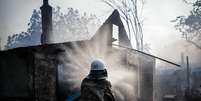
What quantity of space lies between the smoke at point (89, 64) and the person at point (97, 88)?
621 cm

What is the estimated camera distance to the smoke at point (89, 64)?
1261 centimetres

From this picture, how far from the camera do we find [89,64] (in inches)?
539

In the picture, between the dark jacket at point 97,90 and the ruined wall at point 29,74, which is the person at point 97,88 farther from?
the ruined wall at point 29,74

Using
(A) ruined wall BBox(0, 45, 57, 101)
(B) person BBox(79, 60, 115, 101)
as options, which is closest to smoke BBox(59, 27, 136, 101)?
(A) ruined wall BBox(0, 45, 57, 101)

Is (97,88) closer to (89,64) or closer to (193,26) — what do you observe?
(89,64)

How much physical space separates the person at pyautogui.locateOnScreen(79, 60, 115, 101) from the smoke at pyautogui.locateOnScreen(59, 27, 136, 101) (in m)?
6.21

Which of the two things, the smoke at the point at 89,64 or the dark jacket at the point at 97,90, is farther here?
the smoke at the point at 89,64

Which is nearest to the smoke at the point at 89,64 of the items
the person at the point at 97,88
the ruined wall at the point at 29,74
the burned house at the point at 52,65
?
the burned house at the point at 52,65

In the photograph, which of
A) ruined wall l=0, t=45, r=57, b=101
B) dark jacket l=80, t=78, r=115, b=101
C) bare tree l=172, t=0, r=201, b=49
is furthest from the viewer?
bare tree l=172, t=0, r=201, b=49

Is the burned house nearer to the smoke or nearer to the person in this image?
the smoke

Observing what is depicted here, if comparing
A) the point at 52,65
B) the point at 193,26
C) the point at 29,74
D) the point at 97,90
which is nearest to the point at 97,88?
the point at 97,90

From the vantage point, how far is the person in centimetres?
584

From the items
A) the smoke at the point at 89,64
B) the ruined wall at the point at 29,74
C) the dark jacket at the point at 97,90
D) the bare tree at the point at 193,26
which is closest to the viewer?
the dark jacket at the point at 97,90

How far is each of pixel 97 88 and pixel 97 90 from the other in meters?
0.05
